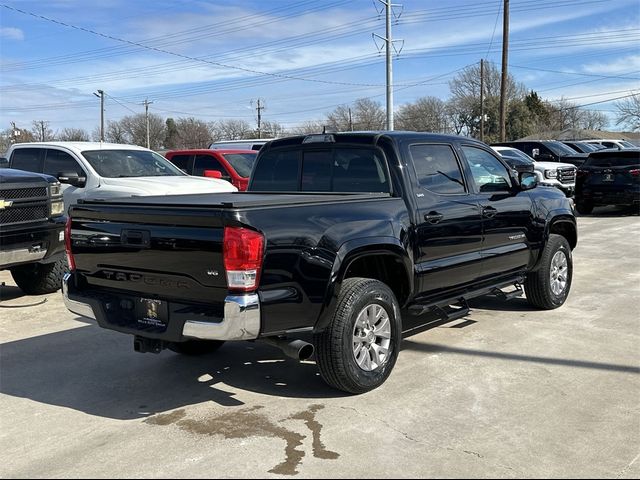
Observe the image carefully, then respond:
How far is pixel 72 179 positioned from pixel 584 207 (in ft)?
45.0

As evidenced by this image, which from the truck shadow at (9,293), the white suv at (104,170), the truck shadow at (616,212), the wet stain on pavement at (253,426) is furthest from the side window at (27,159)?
the truck shadow at (616,212)

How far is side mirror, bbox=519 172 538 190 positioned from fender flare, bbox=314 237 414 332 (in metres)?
2.24

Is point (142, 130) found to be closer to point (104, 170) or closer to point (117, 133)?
point (117, 133)

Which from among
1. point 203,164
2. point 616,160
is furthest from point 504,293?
point 616,160

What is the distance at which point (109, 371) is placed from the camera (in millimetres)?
5180

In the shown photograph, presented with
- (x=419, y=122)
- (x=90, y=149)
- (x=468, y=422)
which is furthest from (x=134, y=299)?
(x=419, y=122)

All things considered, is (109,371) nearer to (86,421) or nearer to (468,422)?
(86,421)

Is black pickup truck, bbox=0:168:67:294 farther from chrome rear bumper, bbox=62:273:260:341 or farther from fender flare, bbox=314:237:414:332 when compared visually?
fender flare, bbox=314:237:414:332

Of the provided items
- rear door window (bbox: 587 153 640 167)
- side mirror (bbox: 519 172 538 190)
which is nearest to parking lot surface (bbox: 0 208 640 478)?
side mirror (bbox: 519 172 538 190)

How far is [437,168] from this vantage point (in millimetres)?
5535

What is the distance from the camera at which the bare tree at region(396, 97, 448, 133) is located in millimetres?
82875

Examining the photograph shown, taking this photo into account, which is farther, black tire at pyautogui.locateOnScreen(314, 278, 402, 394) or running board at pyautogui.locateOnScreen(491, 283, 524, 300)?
running board at pyautogui.locateOnScreen(491, 283, 524, 300)

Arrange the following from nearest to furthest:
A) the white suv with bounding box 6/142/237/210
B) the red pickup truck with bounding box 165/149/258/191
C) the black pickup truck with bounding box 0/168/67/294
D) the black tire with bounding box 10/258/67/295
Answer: the black pickup truck with bounding box 0/168/67/294 → the black tire with bounding box 10/258/67/295 → the white suv with bounding box 6/142/237/210 → the red pickup truck with bounding box 165/149/258/191

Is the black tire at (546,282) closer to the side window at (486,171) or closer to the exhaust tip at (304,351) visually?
the side window at (486,171)
